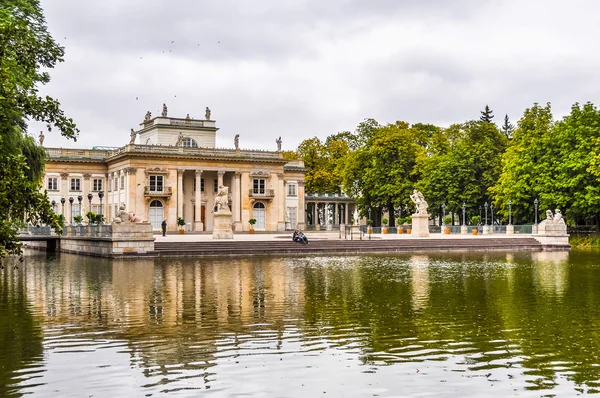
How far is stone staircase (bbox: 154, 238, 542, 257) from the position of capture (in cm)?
4019

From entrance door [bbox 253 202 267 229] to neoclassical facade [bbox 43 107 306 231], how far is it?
11 centimetres

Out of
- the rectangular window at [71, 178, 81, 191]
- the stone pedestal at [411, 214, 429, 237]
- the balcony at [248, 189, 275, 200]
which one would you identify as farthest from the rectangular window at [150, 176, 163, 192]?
the stone pedestal at [411, 214, 429, 237]

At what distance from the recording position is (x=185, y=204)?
76.1 metres

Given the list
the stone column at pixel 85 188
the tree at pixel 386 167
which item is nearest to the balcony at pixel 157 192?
the stone column at pixel 85 188

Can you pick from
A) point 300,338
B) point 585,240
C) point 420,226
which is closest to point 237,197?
point 420,226

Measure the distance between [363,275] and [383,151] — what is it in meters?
49.5

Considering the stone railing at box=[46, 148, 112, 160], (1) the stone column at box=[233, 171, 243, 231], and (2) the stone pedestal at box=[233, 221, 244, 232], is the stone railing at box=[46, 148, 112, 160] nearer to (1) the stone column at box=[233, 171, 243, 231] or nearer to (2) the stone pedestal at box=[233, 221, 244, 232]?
(1) the stone column at box=[233, 171, 243, 231]

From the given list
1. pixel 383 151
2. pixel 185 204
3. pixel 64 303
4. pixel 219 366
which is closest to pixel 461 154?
pixel 383 151

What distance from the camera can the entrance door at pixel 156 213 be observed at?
72125 mm

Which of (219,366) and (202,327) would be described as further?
(202,327)

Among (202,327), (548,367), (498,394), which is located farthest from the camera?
(202,327)

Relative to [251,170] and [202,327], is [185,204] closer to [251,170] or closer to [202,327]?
[251,170]

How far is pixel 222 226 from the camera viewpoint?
48.7 meters

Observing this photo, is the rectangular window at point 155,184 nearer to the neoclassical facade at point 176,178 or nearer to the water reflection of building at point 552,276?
the neoclassical facade at point 176,178
